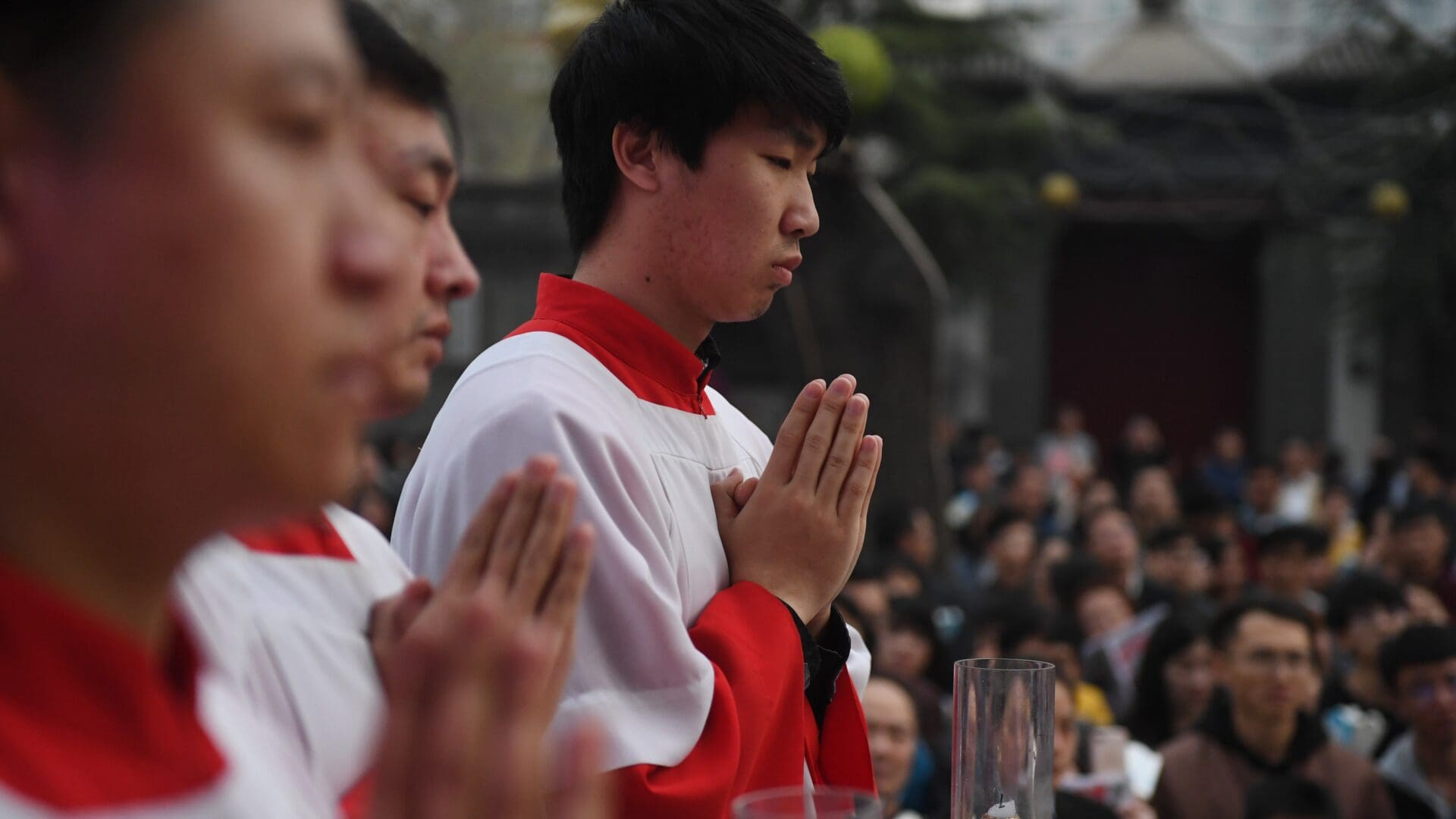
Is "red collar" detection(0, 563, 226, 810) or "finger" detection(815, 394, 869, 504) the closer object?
"red collar" detection(0, 563, 226, 810)

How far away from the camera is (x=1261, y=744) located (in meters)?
4.39

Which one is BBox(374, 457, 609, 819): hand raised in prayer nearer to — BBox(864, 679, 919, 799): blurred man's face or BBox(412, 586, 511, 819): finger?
BBox(412, 586, 511, 819): finger

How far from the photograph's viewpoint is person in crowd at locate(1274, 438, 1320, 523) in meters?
10.2

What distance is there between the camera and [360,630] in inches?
44.8

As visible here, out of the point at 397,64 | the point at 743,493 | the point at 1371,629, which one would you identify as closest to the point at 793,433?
the point at 743,493

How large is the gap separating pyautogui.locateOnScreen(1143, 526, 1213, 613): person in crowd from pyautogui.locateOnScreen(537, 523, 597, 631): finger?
607 cm

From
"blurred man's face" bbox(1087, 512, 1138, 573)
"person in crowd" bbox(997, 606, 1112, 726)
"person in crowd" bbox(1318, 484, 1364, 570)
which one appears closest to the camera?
"person in crowd" bbox(997, 606, 1112, 726)

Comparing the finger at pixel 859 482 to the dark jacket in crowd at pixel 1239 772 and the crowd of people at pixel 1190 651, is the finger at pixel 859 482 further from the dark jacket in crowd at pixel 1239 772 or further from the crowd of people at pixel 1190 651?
the dark jacket in crowd at pixel 1239 772

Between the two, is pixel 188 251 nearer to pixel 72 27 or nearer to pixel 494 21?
pixel 72 27

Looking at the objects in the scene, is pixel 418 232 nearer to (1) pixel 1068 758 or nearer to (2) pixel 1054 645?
(1) pixel 1068 758

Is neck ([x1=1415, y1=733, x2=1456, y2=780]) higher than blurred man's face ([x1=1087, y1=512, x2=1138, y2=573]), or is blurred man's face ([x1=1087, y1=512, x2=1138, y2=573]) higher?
blurred man's face ([x1=1087, y1=512, x2=1138, y2=573])

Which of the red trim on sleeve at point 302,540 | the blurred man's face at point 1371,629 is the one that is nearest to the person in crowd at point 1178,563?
the blurred man's face at point 1371,629

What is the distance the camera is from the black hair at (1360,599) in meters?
5.60

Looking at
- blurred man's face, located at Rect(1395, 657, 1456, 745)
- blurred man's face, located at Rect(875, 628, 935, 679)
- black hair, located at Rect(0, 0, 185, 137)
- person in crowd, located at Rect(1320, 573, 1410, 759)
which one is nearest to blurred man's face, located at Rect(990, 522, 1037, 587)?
person in crowd, located at Rect(1320, 573, 1410, 759)
